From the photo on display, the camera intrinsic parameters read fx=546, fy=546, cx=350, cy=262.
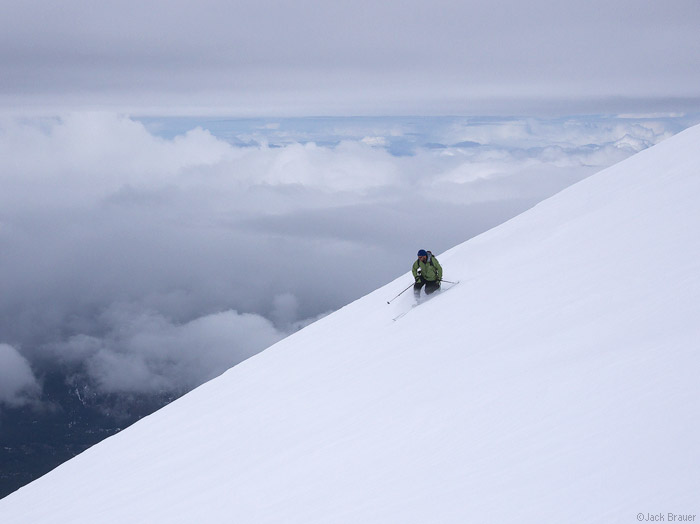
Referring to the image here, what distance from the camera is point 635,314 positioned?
26.3 ft

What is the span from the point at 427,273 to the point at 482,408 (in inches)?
293

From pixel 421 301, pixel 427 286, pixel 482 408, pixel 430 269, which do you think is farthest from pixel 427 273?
pixel 482 408

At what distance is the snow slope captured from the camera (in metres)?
5.23

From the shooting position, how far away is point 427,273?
14516 millimetres

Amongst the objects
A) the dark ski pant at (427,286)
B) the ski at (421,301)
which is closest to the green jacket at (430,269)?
the dark ski pant at (427,286)

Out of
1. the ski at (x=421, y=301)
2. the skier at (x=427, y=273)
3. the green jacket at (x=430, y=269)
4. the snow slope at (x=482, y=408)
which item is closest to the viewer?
the snow slope at (x=482, y=408)

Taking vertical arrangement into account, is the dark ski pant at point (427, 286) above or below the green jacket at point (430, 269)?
below

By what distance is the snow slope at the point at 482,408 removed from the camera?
17.2 feet

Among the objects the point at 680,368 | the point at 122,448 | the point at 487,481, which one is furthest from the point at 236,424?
the point at 680,368

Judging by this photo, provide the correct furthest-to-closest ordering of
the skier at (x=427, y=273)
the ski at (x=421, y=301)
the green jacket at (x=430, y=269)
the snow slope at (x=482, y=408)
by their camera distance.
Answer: the ski at (x=421, y=301)
the green jacket at (x=430, y=269)
the skier at (x=427, y=273)
the snow slope at (x=482, y=408)

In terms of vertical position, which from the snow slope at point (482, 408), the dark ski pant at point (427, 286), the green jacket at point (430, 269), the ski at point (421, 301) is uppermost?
the green jacket at point (430, 269)

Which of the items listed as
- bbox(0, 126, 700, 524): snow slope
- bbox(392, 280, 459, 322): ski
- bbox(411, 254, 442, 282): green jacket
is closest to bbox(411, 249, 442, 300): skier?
bbox(411, 254, 442, 282): green jacket

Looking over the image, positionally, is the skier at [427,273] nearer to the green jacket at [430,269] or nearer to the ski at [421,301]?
the green jacket at [430,269]

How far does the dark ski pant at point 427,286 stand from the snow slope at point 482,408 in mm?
444
